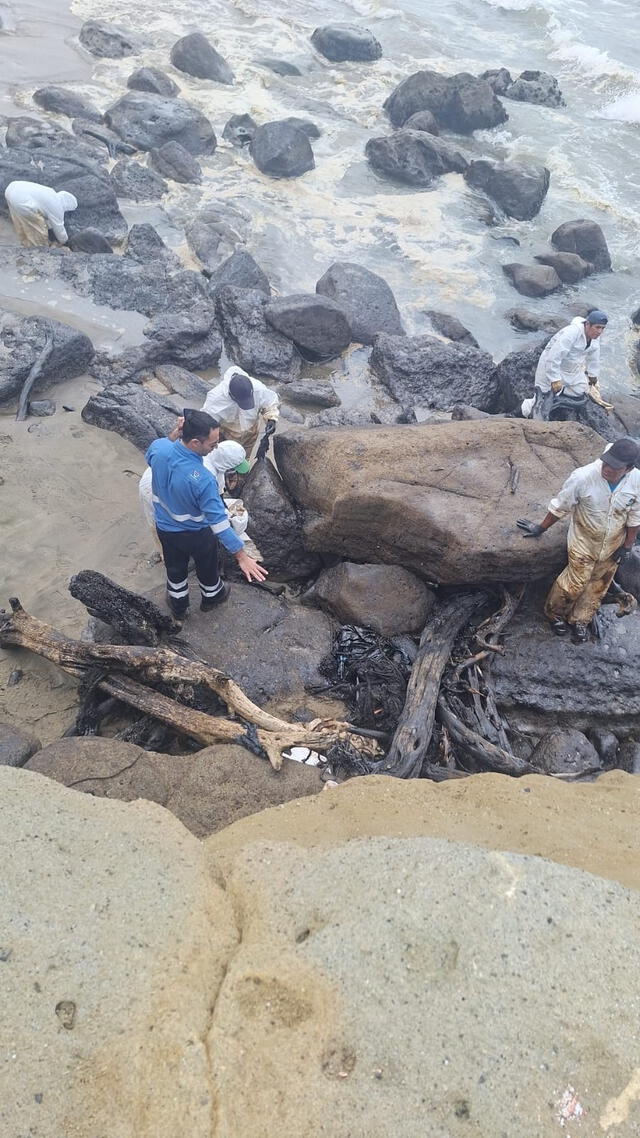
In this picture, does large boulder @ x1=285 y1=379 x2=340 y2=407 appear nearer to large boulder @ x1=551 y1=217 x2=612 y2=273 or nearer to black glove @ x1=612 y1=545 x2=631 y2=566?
black glove @ x1=612 y1=545 x2=631 y2=566

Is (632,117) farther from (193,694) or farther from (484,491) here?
(193,694)

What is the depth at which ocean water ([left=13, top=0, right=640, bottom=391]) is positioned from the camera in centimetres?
1171

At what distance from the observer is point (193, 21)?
61.2 ft

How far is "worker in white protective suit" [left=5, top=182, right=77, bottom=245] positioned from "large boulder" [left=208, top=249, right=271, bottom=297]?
7.10ft

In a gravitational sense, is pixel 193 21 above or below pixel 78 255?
above

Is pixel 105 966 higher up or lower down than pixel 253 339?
higher up

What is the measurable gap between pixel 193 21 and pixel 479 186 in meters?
9.65

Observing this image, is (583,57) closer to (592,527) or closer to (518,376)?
(518,376)

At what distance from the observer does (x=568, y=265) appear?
40.1 ft

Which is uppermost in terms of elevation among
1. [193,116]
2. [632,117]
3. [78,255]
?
[632,117]

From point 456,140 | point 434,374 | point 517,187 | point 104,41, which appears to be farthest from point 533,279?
point 104,41

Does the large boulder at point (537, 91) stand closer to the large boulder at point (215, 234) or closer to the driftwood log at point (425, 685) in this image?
the large boulder at point (215, 234)

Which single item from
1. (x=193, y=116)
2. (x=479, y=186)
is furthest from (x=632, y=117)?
(x=193, y=116)

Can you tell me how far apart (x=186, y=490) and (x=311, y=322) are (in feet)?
17.1
